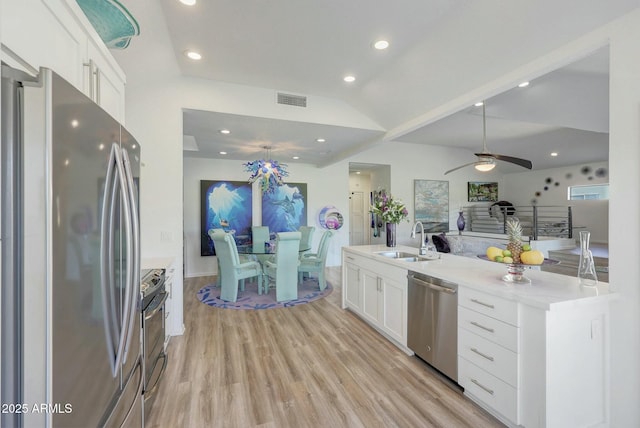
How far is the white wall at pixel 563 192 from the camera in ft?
26.6

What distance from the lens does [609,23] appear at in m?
1.74

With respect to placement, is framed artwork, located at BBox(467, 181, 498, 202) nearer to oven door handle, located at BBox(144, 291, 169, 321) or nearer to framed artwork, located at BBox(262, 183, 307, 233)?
framed artwork, located at BBox(262, 183, 307, 233)

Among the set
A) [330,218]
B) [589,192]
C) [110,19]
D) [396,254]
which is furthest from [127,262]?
[589,192]

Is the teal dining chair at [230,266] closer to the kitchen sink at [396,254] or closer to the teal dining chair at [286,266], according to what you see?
the teal dining chair at [286,266]

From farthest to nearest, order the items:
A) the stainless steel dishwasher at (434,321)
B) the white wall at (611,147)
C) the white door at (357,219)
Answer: the white door at (357,219) < the stainless steel dishwasher at (434,321) < the white wall at (611,147)

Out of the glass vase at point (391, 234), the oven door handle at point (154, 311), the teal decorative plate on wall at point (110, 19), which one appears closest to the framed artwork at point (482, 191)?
the glass vase at point (391, 234)

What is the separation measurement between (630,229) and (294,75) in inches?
124

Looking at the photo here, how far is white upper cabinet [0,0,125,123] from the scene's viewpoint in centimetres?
84

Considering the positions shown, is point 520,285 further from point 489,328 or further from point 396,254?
point 396,254

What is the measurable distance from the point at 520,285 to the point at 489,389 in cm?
75

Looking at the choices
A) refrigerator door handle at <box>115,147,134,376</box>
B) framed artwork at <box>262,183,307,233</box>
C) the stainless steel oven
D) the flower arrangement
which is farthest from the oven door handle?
framed artwork at <box>262,183,307,233</box>

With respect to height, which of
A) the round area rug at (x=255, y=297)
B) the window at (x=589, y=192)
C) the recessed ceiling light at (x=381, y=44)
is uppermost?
the recessed ceiling light at (x=381, y=44)

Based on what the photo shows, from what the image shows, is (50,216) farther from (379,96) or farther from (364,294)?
(379,96)

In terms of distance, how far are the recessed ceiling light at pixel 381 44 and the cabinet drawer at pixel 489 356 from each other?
2584 millimetres
